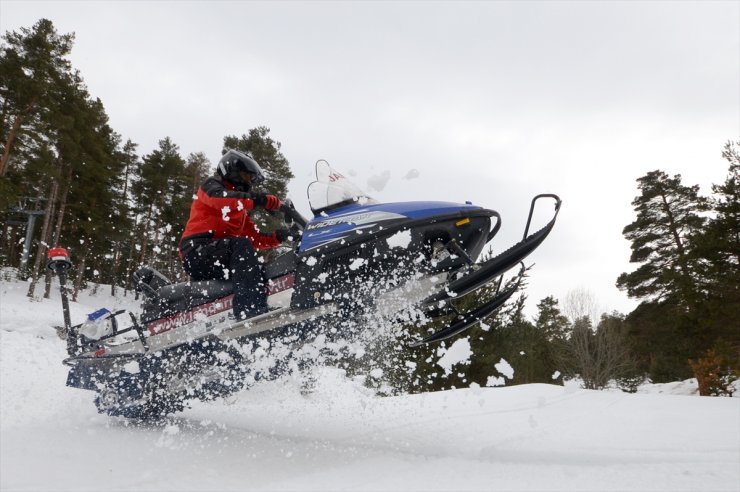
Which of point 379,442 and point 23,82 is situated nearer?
point 379,442

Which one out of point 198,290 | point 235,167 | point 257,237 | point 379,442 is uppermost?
point 235,167

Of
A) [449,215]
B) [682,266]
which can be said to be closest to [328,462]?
[449,215]

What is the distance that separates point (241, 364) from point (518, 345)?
27.6 feet

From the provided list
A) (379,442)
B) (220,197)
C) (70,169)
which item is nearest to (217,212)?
(220,197)

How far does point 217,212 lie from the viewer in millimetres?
3547

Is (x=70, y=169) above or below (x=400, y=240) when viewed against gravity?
above

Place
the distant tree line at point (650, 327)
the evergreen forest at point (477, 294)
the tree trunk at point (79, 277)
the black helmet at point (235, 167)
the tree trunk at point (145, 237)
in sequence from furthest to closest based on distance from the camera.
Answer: the tree trunk at point (145, 237) < the tree trunk at point (79, 277) < the evergreen forest at point (477, 294) < the distant tree line at point (650, 327) < the black helmet at point (235, 167)

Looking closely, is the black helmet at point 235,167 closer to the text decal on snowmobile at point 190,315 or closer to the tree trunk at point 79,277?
the text decal on snowmobile at point 190,315

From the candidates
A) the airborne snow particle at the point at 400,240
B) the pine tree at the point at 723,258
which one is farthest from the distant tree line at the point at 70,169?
the pine tree at the point at 723,258

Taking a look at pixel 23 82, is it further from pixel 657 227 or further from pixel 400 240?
pixel 657 227

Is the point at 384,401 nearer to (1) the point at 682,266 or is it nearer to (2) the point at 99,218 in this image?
(1) the point at 682,266

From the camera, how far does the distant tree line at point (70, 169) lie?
16094 mm

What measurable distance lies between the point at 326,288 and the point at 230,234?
1.13 meters

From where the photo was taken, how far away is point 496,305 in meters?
3.01
